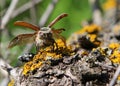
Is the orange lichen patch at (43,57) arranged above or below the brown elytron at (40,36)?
below

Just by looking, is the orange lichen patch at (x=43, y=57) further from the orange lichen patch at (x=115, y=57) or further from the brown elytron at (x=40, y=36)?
the orange lichen patch at (x=115, y=57)

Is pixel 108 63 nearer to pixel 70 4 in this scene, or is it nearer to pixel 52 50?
pixel 52 50

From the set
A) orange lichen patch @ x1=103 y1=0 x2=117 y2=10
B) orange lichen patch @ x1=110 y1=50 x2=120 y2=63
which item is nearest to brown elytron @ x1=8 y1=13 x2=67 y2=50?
orange lichen patch @ x1=110 y1=50 x2=120 y2=63

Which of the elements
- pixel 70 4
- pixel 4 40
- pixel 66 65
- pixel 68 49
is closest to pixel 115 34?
pixel 68 49

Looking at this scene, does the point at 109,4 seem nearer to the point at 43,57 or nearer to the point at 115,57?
the point at 115,57

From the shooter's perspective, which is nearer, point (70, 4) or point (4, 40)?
point (4, 40)

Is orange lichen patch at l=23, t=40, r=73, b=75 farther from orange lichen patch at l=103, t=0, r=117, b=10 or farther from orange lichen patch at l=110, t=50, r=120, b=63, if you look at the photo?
orange lichen patch at l=103, t=0, r=117, b=10

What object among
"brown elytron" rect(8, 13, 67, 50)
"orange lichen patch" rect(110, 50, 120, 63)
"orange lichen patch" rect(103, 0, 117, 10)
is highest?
"orange lichen patch" rect(103, 0, 117, 10)

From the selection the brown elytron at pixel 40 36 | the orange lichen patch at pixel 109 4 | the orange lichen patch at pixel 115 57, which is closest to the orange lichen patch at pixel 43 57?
the brown elytron at pixel 40 36
